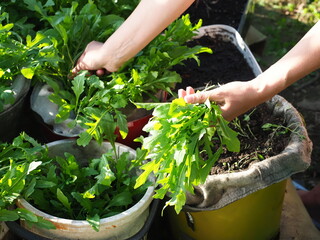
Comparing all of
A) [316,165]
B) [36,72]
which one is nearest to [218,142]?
[36,72]

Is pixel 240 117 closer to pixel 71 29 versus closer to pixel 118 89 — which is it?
pixel 118 89

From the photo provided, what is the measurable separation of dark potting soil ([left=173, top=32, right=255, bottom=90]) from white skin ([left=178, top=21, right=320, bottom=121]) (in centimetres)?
85

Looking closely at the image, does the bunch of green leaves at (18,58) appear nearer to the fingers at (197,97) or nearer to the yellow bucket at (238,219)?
the fingers at (197,97)

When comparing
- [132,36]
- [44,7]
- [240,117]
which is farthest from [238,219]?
[44,7]

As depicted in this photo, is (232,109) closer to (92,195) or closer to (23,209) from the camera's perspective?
(92,195)

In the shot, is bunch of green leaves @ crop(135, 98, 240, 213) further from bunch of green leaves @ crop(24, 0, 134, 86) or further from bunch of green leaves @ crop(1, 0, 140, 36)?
bunch of green leaves @ crop(1, 0, 140, 36)

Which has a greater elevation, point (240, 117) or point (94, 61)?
point (94, 61)

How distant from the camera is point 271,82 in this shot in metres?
1.86

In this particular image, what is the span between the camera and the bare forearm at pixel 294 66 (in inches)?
71.3

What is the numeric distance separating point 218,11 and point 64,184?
6.83ft

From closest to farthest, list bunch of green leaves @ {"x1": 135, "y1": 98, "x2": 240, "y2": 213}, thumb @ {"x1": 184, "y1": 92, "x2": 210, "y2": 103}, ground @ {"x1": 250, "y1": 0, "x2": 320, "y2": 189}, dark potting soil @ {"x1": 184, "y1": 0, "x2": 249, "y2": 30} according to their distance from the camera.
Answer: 1. bunch of green leaves @ {"x1": 135, "y1": 98, "x2": 240, "y2": 213}
2. thumb @ {"x1": 184, "y1": 92, "x2": 210, "y2": 103}
3. ground @ {"x1": 250, "y1": 0, "x2": 320, "y2": 189}
4. dark potting soil @ {"x1": 184, "y1": 0, "x2": 249, "y2": 30}

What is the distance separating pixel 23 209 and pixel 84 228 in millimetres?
219

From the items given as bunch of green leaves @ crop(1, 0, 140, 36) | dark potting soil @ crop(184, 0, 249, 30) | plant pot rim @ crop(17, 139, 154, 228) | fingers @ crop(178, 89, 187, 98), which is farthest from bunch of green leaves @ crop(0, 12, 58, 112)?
dark potting soil @ crop(184, 0, 249, 30)

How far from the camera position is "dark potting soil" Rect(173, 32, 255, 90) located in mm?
2787
